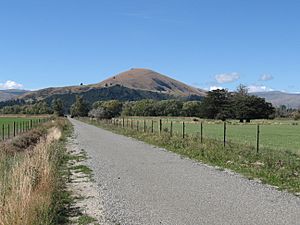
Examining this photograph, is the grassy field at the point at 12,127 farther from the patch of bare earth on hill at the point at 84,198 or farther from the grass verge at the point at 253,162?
the patch of bare earth on hill at the point at 84,198

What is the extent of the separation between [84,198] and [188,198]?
254 cm

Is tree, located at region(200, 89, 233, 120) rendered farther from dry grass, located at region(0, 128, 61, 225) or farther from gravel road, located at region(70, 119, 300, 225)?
dry grass, located at region(0, 128, 61, 225)

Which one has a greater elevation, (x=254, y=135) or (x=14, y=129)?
(x=14, y=129)

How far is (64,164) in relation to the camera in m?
17.7

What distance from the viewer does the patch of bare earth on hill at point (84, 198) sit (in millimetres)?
8377

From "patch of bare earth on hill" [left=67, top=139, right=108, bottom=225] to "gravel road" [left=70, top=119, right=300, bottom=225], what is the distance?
20 centimetres

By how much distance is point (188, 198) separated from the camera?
1016 cm

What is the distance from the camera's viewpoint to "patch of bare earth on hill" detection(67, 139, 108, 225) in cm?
838

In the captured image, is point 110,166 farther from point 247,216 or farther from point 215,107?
point 215,107

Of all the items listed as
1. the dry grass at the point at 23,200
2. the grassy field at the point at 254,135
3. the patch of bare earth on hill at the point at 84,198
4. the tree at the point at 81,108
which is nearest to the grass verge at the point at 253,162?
the grassy field at the point at 254,135

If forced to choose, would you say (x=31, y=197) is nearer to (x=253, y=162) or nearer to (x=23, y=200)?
(x=23, y=200)

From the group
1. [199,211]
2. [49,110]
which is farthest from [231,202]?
[49,110]

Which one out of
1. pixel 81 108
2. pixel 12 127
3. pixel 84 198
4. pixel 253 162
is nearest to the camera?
pixel 84 198

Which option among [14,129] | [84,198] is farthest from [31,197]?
[14,129]
